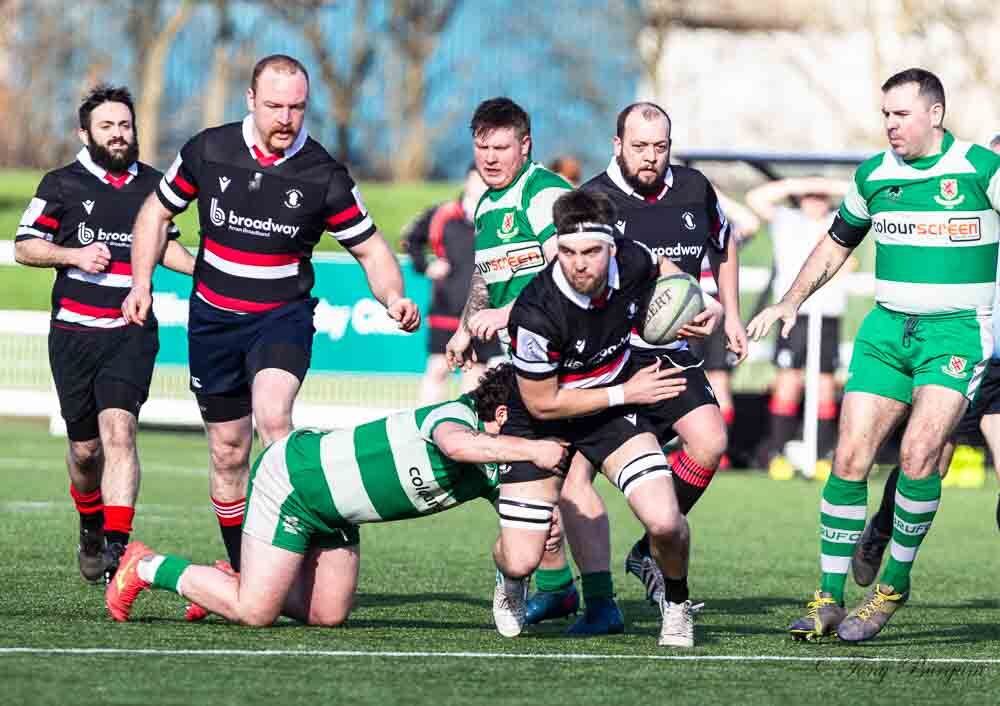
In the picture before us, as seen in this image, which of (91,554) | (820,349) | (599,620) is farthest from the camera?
(820,349)

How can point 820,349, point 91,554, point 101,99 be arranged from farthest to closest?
point 820,349 → point 101,99 → point 91,554

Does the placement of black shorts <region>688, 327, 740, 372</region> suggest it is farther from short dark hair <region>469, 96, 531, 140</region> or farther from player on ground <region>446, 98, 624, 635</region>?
short dark hair <region>469, 96, 531, 140</region>

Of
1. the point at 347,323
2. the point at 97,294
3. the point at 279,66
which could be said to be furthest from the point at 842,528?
the point at 347,323

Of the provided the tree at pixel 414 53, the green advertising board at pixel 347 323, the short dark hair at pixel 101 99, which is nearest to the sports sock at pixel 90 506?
the short dark hair at pixel 101 99

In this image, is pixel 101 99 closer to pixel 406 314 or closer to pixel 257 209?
pixel 257 209

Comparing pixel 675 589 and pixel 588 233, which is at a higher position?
pixel 588 233

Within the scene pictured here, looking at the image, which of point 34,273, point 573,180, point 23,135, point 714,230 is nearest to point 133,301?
point 714,230

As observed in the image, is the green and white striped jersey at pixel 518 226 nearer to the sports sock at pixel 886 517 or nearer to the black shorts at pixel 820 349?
the sports sock at pixel 886 517

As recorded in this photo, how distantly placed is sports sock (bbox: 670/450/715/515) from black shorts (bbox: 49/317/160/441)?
8.69ft

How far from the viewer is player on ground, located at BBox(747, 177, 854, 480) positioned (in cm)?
1582

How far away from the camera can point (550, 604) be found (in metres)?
8.16

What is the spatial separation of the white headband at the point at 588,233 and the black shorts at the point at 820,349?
9.25 m

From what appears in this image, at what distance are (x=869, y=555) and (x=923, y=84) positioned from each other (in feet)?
8.20

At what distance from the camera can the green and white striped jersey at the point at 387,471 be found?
7164mm
